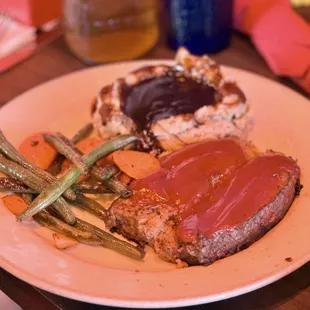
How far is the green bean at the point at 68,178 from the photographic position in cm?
177

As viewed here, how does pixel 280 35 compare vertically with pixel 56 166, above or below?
above

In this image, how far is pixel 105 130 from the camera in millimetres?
2246

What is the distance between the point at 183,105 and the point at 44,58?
1.16 m

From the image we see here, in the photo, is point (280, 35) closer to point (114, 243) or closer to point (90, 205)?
point (90, 205)

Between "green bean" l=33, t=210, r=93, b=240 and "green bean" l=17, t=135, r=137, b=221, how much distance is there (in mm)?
54

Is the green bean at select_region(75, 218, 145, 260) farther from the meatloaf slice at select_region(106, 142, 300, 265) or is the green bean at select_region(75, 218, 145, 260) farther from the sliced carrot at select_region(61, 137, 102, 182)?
the sliced carrot at select_region(61, 137, 102, 182)

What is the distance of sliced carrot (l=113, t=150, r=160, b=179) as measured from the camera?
1892mm

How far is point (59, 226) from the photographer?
1.78 m

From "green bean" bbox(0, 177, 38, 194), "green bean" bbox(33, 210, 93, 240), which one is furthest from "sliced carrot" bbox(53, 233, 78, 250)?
"green bean" bbox(0, 177, 38, 194)

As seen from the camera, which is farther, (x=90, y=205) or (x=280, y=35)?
(x=280, y=35)

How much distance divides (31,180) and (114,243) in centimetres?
40

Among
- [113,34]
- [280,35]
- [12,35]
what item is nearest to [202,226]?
[280,35]

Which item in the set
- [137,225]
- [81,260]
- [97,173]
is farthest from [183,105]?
[81,260]

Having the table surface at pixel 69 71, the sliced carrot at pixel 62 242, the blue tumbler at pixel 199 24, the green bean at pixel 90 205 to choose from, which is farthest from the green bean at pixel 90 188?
the blue tumbler at pixel 199 24
